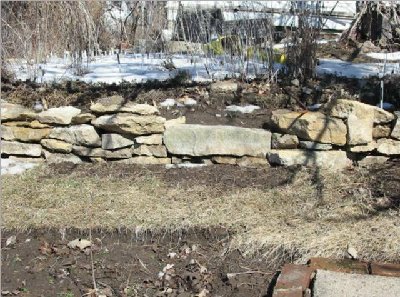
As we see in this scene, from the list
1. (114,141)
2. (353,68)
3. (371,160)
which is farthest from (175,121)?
(353,68)

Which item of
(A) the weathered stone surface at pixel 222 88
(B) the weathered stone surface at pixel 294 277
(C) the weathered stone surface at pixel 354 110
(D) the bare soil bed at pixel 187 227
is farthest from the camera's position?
(A) the weathered stone surface at pixel 222 88

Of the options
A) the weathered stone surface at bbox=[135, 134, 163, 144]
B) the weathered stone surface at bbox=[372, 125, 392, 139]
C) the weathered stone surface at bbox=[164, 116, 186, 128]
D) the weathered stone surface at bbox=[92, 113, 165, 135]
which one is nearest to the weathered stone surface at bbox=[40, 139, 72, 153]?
the weathered stone surface at bbox=[92, 113, 165, 135]

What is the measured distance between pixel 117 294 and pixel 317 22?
391cm

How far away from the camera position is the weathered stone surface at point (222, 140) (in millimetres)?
5012

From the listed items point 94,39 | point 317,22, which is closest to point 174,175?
point 317,22

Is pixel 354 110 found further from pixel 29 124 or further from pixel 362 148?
pixel 29 124

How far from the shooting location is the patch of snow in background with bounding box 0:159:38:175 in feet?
16.5

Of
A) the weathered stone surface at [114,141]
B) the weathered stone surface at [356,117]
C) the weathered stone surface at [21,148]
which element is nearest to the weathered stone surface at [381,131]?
the weathered stone surface at [356,117]

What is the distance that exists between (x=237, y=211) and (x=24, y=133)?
2252mm

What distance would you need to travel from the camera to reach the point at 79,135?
203 inches

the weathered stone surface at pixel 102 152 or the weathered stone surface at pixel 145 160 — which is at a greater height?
the weathered stone surface at pixel 102 152

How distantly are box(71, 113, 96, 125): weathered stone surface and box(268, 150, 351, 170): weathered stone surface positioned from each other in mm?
1681

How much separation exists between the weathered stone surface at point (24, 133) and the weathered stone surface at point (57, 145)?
6 cm

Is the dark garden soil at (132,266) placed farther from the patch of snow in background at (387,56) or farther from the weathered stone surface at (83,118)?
the patch of snow in background at (387,56)
